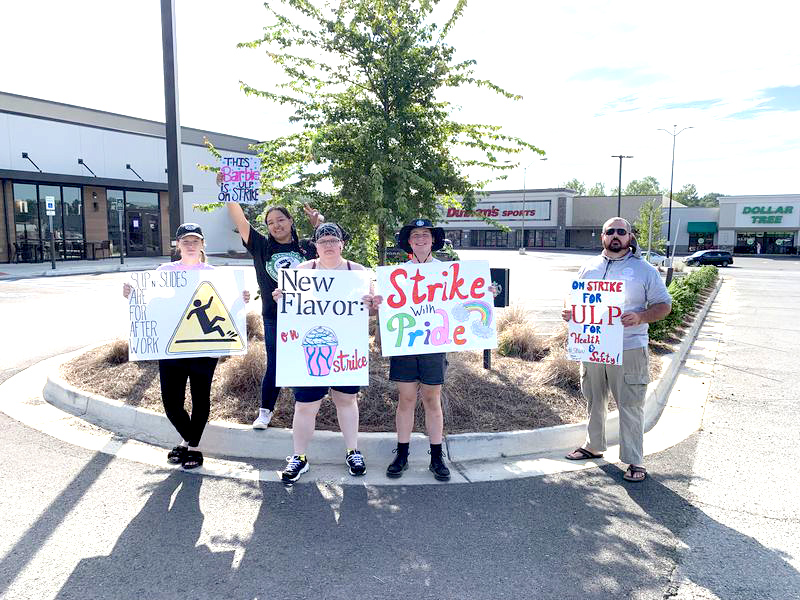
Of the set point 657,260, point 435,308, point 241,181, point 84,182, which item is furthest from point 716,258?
point 241,181

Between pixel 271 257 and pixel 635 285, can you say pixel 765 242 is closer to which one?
pixel 635 285

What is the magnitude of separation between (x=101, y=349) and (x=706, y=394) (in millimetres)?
7568

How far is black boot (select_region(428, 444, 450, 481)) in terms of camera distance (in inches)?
171

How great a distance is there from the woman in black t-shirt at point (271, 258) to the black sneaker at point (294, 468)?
0.66 m

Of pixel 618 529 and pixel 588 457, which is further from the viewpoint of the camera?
pixel 588 457

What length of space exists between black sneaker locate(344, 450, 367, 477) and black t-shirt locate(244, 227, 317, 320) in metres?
1.34

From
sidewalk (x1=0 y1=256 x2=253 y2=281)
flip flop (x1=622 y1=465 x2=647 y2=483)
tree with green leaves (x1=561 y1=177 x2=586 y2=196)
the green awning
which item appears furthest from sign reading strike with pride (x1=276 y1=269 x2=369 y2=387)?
tree with green leaves (x1=561 y1=177 x2=586 y2=196)

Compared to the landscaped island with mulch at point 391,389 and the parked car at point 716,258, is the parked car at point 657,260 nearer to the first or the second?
the parked car at point 716,258

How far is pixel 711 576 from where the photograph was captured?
314 centimetres

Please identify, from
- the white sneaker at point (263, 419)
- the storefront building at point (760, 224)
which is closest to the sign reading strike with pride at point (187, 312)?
the white sneaker at point (263, 419)

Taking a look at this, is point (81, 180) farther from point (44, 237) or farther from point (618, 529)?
point (618, 529)

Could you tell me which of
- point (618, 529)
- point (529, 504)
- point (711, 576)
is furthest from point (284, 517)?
point (711, 576)

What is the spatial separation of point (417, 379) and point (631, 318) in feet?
5.53

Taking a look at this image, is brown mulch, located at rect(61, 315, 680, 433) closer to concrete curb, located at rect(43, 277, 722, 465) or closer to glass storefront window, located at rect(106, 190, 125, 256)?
concrete curb, located at rect(43, 277, 722, 465)
